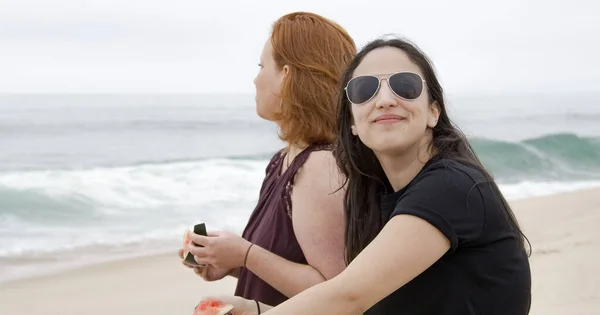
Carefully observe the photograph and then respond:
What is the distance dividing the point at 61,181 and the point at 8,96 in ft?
89.8

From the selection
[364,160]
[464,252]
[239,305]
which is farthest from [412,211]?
[239,305]

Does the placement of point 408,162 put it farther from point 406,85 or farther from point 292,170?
point 292,170

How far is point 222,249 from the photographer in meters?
2.95

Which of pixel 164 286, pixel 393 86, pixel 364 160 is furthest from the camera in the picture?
pixel 164 286

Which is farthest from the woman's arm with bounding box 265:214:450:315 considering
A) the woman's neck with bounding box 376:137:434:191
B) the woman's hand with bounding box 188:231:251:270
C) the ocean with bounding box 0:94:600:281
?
the woman's hand with bounding box 188:231:251:270

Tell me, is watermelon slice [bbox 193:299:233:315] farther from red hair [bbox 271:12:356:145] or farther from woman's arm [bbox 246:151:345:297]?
red hair [bbox 271:12:356:145]

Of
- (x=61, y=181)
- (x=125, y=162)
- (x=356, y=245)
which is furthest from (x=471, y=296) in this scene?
(x=125, y=162)

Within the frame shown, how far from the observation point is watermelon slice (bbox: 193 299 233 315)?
277 cm

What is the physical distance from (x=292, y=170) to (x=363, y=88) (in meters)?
0.70

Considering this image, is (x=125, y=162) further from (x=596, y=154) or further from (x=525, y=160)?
(x=596, y=154)

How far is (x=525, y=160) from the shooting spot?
64.4 ft

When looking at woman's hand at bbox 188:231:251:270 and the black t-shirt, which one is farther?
woman's hand at bbox 188:231:251:270

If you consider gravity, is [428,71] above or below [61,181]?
above

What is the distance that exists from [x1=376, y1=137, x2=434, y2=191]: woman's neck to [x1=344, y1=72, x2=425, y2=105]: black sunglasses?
15 centimetres
